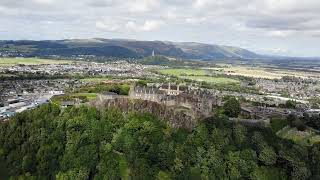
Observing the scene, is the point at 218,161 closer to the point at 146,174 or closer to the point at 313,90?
the point at 146,174

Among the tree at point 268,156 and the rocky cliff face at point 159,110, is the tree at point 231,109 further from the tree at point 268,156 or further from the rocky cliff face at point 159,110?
the tree at point 268,156

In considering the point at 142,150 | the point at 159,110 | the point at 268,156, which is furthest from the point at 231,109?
the point at 142,150

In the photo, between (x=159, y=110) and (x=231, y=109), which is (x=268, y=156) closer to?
(x=159, y=110)

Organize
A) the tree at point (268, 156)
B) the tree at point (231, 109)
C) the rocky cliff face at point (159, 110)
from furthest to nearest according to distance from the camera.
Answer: the tree at point (231, 109)
the rocky cliff face at point (159, 110)
the tree at point (268, 156)

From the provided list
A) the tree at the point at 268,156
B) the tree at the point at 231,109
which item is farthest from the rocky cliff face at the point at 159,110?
the tree at the point at 231,109

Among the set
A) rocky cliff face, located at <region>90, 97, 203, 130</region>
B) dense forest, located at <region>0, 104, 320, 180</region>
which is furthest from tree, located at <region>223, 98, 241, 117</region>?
rocky cliff face, located at <region>90, 97, 203, 130</region>

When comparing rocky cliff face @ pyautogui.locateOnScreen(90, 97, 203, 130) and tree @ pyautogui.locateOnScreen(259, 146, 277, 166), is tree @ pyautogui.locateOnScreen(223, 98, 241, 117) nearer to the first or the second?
rocky cliff face @ pyautogui.locateOnScreen(90, 97, 203, 130)

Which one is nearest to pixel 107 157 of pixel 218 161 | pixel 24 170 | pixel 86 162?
pixel 86 162

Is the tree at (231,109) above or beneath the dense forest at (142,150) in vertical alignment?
above
